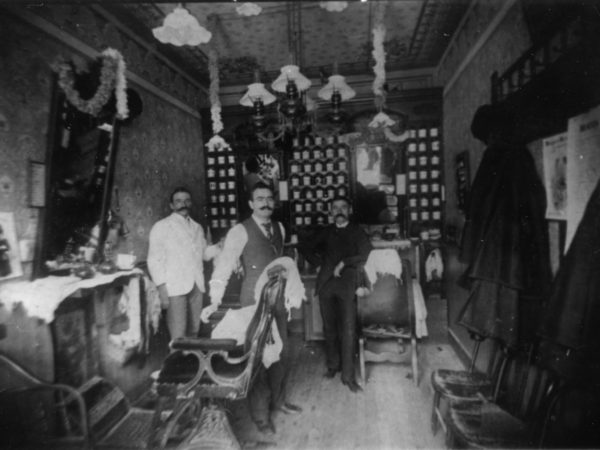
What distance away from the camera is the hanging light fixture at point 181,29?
1989 millimetres

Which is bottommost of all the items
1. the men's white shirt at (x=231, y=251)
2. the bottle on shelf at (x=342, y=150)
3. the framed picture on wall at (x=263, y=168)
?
the men's white shirt at (x=231, y=251)

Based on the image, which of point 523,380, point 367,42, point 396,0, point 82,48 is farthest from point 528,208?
point 82,48

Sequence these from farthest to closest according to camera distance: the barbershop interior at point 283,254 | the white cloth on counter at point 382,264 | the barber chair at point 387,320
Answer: the white cloth on counter at point 382,264 → the barber chair at point 387,320 → the barbershop interior at point 283,254

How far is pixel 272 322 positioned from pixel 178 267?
52.9 inches

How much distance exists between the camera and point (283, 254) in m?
3.02

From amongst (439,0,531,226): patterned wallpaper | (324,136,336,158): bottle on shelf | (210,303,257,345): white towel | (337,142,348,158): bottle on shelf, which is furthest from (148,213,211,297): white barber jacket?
(439,0,531,226): patterned wallpaper

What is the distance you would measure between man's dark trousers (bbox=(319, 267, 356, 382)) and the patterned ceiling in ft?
6.20

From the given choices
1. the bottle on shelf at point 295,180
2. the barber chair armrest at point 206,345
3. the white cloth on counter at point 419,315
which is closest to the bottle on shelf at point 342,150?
the bottle on shelf at point 295,180

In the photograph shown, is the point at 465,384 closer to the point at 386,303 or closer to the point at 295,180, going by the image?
the point at 386,303

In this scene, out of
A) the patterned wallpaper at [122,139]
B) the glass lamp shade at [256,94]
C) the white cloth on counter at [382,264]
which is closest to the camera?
the patterned wallpaper at [122,139]

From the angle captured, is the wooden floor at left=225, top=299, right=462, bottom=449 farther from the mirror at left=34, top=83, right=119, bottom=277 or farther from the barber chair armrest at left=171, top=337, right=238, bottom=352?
the mirror at left=34, top=83, right=119, bottom=277

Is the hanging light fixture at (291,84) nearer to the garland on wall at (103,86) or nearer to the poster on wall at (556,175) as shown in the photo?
the garland on wall at (103,86)

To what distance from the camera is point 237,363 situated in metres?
2.07

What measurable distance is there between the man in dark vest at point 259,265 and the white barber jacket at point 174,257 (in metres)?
0.86
